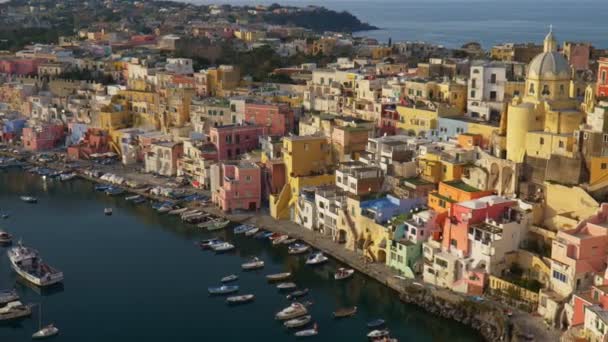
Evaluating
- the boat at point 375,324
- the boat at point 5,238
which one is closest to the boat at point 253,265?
the boat at point 375,324

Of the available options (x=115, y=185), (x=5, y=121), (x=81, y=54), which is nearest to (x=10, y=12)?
(x=81, y=54)

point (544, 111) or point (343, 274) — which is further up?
point (544, 111)

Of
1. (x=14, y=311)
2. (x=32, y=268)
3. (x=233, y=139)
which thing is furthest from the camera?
(x=233, y=139)

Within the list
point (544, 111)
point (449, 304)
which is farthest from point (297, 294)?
point (544, 111)

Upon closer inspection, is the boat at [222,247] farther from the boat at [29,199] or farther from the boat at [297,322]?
the boat at [29,199]

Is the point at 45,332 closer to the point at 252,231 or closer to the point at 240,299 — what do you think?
the point at 240,299

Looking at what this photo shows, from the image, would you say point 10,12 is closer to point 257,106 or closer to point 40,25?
point 40,25
